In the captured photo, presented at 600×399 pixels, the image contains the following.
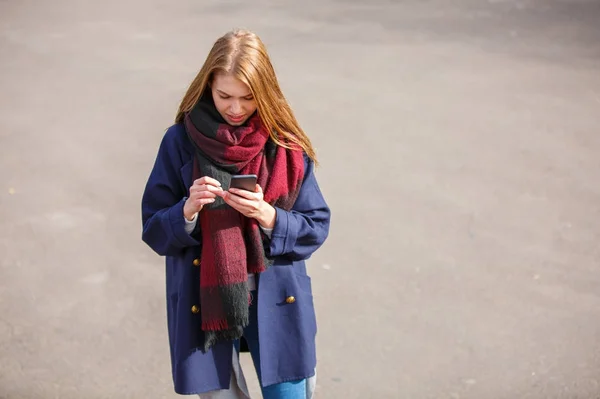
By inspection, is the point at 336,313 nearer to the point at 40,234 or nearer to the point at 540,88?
the point at 40,234

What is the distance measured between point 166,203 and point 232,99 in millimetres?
420

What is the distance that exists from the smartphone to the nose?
226 mm

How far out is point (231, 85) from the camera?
9.22 ft

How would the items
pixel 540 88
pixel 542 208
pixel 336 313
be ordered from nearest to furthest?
pixel 336 313 → pixel 542 208 → pixel 540 88

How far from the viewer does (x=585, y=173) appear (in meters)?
6.66

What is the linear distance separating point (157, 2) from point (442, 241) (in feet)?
23.3

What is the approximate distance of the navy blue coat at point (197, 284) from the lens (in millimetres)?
2936

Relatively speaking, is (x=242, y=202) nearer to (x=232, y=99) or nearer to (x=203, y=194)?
(x=203, y=194)

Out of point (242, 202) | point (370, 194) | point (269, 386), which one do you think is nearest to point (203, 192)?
point (242, 202)

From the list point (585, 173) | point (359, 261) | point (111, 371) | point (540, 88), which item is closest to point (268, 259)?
point (111, 371)

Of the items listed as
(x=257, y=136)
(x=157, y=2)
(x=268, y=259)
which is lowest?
(x=157, y=2)

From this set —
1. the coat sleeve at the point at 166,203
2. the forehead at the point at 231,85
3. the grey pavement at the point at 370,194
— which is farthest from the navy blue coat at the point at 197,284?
the grey pavement at the point at 370,194

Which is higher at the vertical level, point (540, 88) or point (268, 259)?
point (268, 259)

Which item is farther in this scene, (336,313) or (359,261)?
(359,261)
